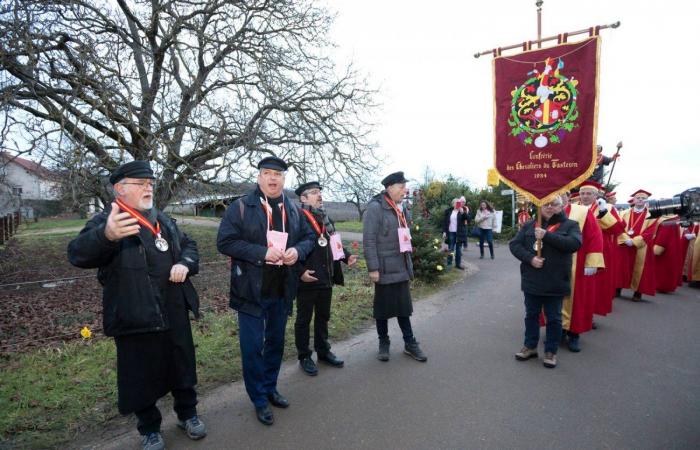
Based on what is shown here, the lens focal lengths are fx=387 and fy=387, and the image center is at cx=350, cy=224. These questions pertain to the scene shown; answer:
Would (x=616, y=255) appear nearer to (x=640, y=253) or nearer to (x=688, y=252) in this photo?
(x=640, y=253)

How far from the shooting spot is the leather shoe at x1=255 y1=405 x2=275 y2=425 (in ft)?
10.2

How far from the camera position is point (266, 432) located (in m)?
3.02

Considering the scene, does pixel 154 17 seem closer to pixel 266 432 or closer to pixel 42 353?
pixel 42 353

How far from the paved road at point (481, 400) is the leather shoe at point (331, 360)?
0.09m

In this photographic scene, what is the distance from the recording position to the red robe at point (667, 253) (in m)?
7.91

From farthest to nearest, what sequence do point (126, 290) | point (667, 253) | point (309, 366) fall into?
point (667, 253) < point (309, 366) < point (126, 290)

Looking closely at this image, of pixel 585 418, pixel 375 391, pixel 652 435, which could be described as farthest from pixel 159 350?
pixel 652 435

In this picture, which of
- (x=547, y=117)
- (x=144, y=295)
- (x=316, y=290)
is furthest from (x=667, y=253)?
(x=144, y=295)

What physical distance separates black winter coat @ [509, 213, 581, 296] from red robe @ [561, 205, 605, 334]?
0.59 metres

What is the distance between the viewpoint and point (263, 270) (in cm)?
318

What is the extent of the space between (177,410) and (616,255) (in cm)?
775

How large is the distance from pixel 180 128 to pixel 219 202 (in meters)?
1.93

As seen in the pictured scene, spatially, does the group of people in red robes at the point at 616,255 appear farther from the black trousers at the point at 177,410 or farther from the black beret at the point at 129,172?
the black beret at the point at 129,172

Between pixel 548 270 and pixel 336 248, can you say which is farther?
pixel 336 248
